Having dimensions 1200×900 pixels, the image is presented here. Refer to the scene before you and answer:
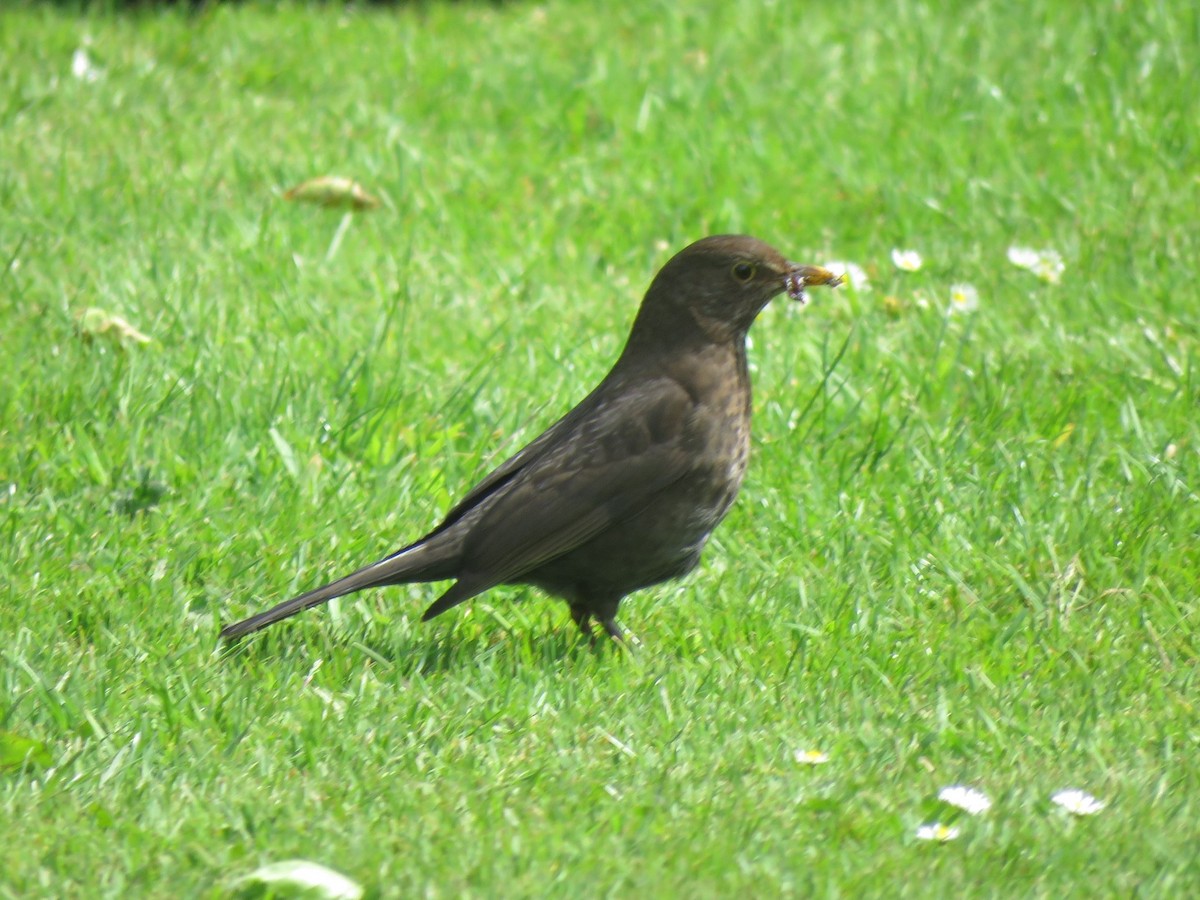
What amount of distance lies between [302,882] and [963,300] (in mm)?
3694

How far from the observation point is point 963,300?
591 centimetres

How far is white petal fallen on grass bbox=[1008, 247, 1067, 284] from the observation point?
19.7 ft

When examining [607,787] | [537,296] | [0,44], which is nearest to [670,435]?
[607,787]

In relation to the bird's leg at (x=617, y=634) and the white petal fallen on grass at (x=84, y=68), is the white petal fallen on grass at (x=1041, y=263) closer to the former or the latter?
the bird's leg at (x=617, y=634)

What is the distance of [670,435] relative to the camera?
417 centimetres

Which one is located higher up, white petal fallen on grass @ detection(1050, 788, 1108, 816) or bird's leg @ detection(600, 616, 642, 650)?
white petal fallen on grass @ detection(1050, 788, 1108, 816)

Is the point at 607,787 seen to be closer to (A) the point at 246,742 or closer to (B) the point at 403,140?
(A) the point at 246,742

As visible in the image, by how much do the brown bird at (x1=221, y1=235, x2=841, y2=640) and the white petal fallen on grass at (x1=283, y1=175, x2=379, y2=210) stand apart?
2.43 m

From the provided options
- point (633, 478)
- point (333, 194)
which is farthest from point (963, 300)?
point (333, 194)

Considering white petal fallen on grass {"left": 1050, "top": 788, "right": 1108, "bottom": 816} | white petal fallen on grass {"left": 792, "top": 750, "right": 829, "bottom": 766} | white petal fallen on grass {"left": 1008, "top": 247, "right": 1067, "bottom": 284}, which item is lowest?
white petal fallen on grass {"left": 792, "top": 750, "right": 829, "bottom": 766}

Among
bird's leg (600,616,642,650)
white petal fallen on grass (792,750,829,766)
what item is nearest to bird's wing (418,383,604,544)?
bird's leg (600,616,642,650)

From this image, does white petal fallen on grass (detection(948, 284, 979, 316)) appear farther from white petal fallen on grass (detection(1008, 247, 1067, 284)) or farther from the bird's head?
the bird's head

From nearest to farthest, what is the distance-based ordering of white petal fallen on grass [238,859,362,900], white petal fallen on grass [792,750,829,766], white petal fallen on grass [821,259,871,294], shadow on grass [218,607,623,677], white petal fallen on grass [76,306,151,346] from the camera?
white petal fallen on grass [238,859,362,900] < white petal fallen on grass [792,750,829,766] < shadow on grass [218,607,623,677] < white petal fallen on grass [76,306,151,346] < white petal fallen on grass [821,259,871,294]

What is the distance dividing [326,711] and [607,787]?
2.30 ft
